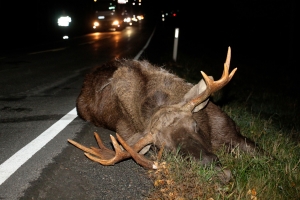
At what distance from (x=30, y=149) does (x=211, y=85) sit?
7.73 feet

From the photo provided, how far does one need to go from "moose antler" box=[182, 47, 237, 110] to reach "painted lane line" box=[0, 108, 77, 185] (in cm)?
194

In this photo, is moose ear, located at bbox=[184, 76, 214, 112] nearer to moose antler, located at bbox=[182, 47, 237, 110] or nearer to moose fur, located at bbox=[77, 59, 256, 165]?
moose fur, located at bbox=[77, 59, 256, 165]

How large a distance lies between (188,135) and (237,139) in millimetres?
1303

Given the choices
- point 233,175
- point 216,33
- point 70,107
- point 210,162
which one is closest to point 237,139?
point 233,175

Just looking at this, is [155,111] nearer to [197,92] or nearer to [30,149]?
[197,92]

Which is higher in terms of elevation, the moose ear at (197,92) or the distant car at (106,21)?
the moose ear at (197,92)

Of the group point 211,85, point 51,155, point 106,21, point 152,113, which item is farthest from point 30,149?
point 106,21

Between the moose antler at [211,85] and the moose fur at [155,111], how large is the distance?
97 mm

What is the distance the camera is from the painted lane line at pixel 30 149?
421cm

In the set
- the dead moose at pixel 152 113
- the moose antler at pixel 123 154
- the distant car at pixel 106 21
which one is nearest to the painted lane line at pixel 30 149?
the dead moose at pixel 152 113

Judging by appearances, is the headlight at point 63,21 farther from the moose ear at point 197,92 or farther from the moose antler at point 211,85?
the moose antler at point 211,85

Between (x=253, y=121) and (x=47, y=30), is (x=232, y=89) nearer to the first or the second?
(x=253, y=121)

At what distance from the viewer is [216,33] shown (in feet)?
142

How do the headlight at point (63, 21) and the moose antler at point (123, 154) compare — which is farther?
the headlight at point (63, 21)
